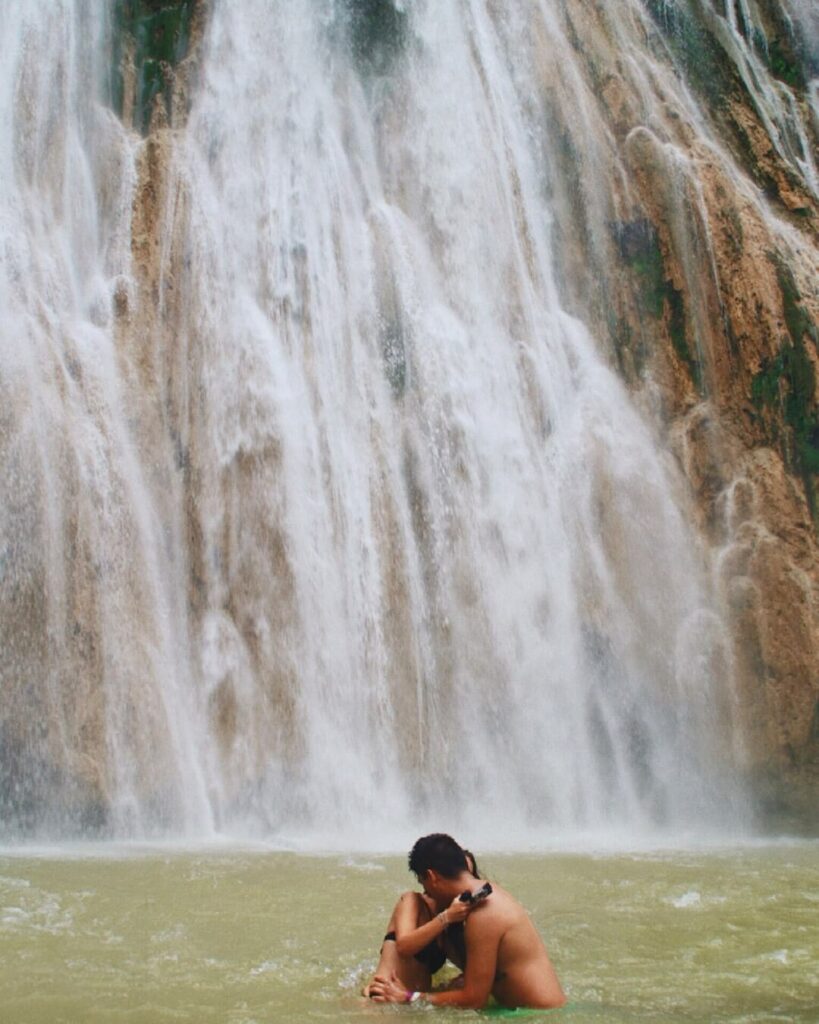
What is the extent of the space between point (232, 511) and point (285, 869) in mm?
5496

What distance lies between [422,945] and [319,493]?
30.6 ft

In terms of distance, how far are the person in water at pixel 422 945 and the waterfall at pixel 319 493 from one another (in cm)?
649

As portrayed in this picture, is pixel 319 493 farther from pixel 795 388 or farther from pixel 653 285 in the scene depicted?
pixel 795 388

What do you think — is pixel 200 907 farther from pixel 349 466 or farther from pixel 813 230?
pixel 813 230

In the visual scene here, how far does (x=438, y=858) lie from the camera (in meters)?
5.66

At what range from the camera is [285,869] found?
32.1 feet

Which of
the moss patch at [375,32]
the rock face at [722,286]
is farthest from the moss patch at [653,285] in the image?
the moss patch at [375,32]

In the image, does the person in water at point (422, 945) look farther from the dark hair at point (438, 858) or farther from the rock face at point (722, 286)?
the rock face at point (722, 286)

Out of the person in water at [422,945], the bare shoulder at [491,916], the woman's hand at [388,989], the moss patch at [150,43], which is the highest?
the moss patch at [150,43]

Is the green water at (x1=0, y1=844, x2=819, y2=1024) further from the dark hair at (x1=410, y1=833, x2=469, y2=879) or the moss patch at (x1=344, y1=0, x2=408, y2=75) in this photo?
the moss patch at (x1=344, y1=0, x2=408, y2=75)

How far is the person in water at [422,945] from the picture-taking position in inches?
222

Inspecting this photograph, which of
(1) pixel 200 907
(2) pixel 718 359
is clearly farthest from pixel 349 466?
(1) pixel 200 907

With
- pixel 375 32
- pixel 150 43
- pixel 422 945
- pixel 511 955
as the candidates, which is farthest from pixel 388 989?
pixel 375 32

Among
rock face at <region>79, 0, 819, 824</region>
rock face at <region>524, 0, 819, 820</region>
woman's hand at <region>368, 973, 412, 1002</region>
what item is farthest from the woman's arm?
rock face at <region>524, 0, 819, 820</region>
